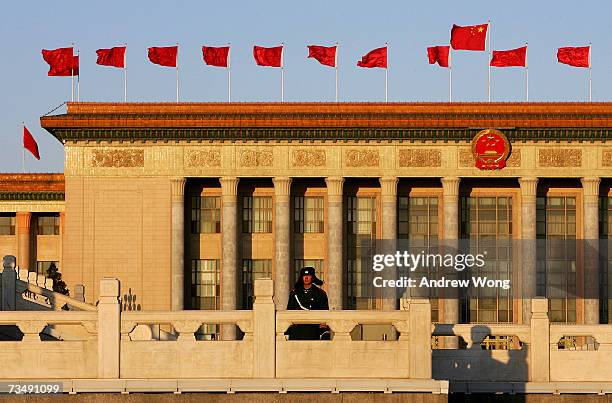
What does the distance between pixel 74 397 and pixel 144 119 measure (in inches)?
1686

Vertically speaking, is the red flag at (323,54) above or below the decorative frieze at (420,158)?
above

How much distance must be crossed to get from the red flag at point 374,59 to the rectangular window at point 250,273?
12.0 m

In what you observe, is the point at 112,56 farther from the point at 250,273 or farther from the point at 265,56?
the point at 250,273

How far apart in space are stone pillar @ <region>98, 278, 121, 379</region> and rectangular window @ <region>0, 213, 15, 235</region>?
4988 centimetres

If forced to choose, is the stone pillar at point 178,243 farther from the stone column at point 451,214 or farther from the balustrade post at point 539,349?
the balustrade post at point 539,349

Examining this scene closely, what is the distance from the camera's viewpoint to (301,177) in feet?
230

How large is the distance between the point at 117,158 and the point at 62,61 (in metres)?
6.13

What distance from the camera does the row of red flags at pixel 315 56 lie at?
71.2 m

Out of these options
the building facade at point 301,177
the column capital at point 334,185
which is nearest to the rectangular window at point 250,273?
the building facade at point 301,177

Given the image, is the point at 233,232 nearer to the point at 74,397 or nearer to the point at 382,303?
the point at 382,303

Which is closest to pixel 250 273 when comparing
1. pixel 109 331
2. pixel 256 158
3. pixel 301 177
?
pixel 301 177

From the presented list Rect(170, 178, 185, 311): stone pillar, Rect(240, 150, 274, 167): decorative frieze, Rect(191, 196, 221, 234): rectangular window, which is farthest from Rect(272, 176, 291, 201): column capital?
Rect(170, 178, 185, 311): stone pillar

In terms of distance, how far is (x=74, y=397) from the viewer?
2811 centimetres

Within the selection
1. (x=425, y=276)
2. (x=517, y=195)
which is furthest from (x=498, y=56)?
(x=425, y=276)
